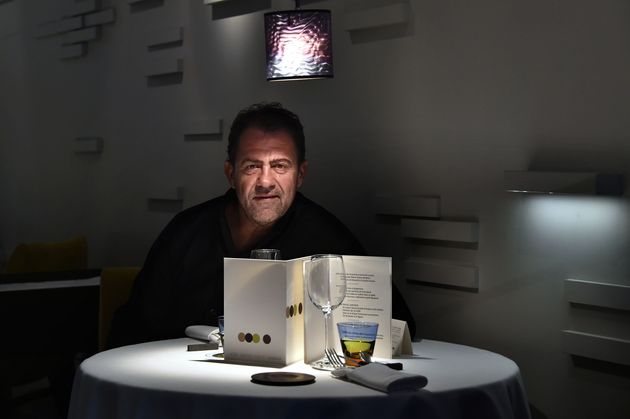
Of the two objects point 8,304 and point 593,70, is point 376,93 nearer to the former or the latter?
point 593,70

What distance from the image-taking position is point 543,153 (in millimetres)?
2879

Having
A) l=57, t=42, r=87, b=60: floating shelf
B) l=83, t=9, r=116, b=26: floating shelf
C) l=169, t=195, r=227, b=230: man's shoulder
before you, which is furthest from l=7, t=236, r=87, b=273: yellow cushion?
l=169, t=195, r=227, b=230: man's shoulder

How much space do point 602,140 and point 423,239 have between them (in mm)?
858

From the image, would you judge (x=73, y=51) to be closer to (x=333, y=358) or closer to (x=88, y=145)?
(x=88, y=145)

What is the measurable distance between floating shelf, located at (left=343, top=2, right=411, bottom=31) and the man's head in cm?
48

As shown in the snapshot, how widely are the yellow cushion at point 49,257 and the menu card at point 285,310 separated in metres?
2.46

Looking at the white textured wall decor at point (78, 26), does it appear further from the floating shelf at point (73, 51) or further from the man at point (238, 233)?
the man at point (238, 233)

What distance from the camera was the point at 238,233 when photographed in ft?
11.2

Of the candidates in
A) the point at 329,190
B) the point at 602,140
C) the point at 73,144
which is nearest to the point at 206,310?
the point at 329,190

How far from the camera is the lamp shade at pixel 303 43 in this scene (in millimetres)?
3270

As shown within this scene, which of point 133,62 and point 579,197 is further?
point 133,62

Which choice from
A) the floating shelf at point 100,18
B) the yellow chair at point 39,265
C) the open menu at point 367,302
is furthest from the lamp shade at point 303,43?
the yellow chair at point 39,265

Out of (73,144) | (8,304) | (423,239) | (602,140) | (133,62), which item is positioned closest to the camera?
(602,140)

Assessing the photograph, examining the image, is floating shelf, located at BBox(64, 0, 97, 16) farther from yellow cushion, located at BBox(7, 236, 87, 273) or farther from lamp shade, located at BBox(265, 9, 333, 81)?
lamp shade, located at BBox(265, 9, 333, 81)
